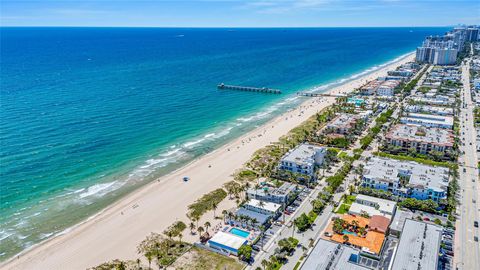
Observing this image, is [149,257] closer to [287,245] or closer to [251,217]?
[251,217]

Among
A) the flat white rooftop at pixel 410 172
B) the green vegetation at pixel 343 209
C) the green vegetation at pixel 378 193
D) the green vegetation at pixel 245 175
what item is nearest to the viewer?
the green vegetation at pixel 343 209

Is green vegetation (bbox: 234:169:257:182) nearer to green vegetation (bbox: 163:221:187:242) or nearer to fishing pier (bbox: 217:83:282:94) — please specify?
green vegetation (bbox: 163:221:187:242)

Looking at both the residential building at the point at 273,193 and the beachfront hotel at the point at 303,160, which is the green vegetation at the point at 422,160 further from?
the residential building at the point at 273,193

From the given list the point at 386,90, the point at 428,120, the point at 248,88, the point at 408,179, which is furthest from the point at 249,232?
the point at 386,90

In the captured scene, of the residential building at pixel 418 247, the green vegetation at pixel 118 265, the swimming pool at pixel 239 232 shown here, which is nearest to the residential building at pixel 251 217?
the swimming pool at pixel 239 232

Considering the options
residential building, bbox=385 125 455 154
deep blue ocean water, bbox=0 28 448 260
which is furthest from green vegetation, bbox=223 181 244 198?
residential building, bbox=385 125 455 154

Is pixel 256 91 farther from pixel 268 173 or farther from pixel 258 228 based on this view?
pixel 258 228
